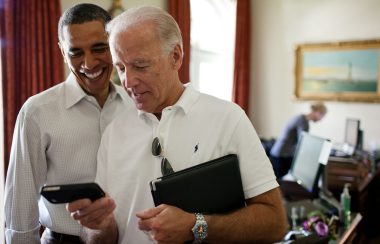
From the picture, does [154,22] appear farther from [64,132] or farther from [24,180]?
[24,180]

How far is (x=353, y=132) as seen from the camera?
470 centimetres

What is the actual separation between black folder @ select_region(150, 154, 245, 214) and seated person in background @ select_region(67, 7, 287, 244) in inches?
1.5

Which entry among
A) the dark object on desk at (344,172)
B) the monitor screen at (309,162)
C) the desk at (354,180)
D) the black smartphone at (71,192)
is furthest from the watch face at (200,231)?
the dark object on desk at (344,172)

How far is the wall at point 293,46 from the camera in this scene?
17.6 ft

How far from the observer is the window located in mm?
5500

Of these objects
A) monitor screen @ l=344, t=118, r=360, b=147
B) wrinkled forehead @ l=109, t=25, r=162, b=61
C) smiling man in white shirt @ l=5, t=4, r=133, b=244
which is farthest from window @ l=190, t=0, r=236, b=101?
wrinkled forehead @ l=109, t=25, r=162, b=61

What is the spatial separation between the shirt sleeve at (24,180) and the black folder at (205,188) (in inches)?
24.2

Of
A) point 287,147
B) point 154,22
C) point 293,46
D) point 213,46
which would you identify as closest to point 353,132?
point 287,147

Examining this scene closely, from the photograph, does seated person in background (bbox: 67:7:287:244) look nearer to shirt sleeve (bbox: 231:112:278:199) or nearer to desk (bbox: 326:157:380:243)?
shirt sleeve (bbox: 231:112:278:199)

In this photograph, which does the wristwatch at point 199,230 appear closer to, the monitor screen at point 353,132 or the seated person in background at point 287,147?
the seated person in background at point 287,147

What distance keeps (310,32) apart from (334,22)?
0.36 m

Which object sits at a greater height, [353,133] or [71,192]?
[71,192]

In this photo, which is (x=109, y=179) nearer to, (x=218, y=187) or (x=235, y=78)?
(x=218, y=187)

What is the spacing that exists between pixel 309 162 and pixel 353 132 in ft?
7.37
